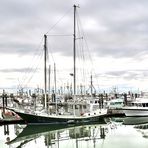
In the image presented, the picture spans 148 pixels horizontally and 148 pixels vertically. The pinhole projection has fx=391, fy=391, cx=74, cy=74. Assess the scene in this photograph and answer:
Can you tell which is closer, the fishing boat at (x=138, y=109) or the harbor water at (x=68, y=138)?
the harbor water at (x=68, y=138)

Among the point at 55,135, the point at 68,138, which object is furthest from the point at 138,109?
the point at 68,138

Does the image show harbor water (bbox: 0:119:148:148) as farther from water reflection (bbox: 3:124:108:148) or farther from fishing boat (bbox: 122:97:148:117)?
fishing boat (bbox: 122:97:148:117)

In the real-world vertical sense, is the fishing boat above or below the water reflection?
above

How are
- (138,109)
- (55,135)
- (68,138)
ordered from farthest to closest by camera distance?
(138,109) → (55,135) → (68,138)

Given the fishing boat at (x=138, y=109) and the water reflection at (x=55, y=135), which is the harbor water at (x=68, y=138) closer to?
the water reflection at (x=55, y=135)

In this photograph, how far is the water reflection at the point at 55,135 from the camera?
1608 inches

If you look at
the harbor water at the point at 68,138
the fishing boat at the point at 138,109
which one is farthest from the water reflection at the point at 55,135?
the fishing boat at the point at 138,109

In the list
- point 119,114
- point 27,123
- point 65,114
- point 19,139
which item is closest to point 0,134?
point 19,139

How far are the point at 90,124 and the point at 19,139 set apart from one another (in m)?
18.7

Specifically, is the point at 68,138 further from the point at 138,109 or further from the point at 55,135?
the point at 138,109

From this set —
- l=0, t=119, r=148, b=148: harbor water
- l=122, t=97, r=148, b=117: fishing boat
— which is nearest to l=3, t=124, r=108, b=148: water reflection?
l=0, t=119, r=148, b=148: harbor water

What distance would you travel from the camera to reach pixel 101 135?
46.8 metres

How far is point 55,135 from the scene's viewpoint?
47.4 meters

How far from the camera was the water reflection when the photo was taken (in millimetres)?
40853
